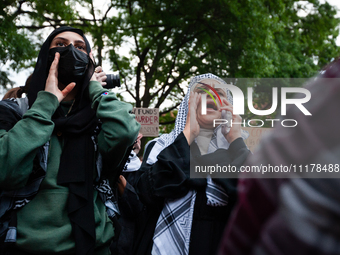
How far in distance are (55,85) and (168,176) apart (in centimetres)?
90

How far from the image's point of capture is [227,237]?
64cm

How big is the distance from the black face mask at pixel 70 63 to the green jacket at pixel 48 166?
29 centimetres

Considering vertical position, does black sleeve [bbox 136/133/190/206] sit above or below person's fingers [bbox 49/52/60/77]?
below

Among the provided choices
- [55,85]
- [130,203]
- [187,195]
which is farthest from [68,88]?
[130,203]

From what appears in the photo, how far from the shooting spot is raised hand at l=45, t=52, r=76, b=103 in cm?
195

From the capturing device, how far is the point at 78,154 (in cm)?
189

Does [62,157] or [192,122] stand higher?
[192,122]

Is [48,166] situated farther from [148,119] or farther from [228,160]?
[148,119]

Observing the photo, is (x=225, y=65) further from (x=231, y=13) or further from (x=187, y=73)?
(x=187, y=73)

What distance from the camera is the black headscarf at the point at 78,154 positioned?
1701 mm

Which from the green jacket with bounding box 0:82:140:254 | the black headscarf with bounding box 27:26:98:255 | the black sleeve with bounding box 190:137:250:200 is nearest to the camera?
the green jacket with bounding box 0:82:140:254

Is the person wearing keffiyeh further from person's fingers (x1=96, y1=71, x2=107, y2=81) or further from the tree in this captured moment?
the tree

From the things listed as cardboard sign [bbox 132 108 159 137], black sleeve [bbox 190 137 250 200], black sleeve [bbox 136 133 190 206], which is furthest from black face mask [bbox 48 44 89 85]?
cardboard sign [bbox 132 108 159 137]

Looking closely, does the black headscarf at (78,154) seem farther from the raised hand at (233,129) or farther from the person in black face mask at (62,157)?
the raised hand at (233,129)
